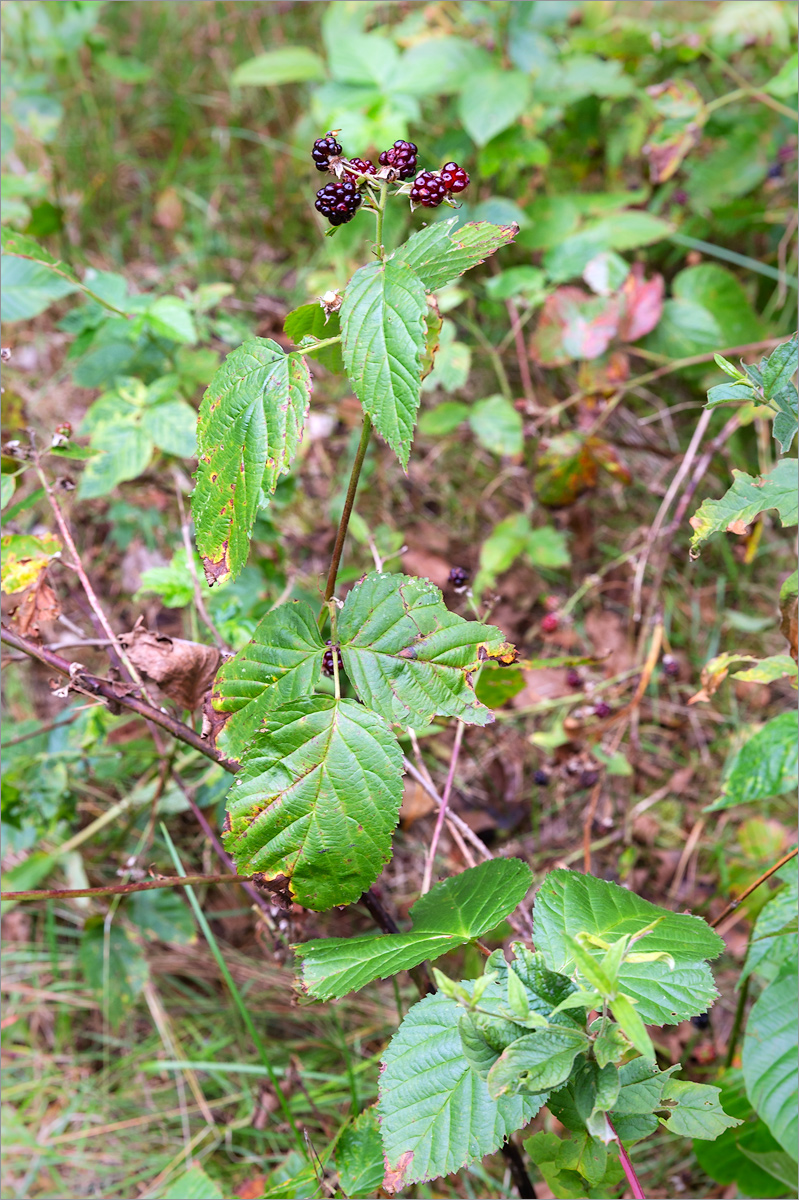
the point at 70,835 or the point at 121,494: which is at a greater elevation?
the point at 121,494

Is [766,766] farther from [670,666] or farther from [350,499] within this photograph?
[350,499]

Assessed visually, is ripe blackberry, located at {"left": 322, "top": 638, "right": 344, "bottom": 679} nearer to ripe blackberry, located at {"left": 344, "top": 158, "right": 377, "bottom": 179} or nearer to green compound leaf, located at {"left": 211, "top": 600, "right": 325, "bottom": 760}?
green compound leaf, located at {"left": 211, "top": 600, "right": 325, "bottom": 760}

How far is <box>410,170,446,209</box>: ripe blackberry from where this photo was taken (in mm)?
957

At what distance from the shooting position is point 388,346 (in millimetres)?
951

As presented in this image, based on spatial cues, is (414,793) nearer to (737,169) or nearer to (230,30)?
(737,169)

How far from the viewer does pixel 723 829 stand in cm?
198

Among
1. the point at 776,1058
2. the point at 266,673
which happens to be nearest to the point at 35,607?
the point at 266,673

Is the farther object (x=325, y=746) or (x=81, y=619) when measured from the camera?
(x=81, y=619)

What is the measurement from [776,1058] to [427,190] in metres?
1.21

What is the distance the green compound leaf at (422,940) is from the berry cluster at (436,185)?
78 cm

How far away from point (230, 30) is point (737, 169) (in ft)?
6.79

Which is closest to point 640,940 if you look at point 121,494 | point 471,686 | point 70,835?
point 471,686

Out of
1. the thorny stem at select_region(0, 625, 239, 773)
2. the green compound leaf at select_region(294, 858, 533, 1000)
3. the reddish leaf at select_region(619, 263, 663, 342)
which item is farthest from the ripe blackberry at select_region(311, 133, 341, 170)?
the reddish leaf at select_region(619, 263, 663, 342)

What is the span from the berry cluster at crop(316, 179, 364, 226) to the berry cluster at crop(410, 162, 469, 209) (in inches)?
2.6
